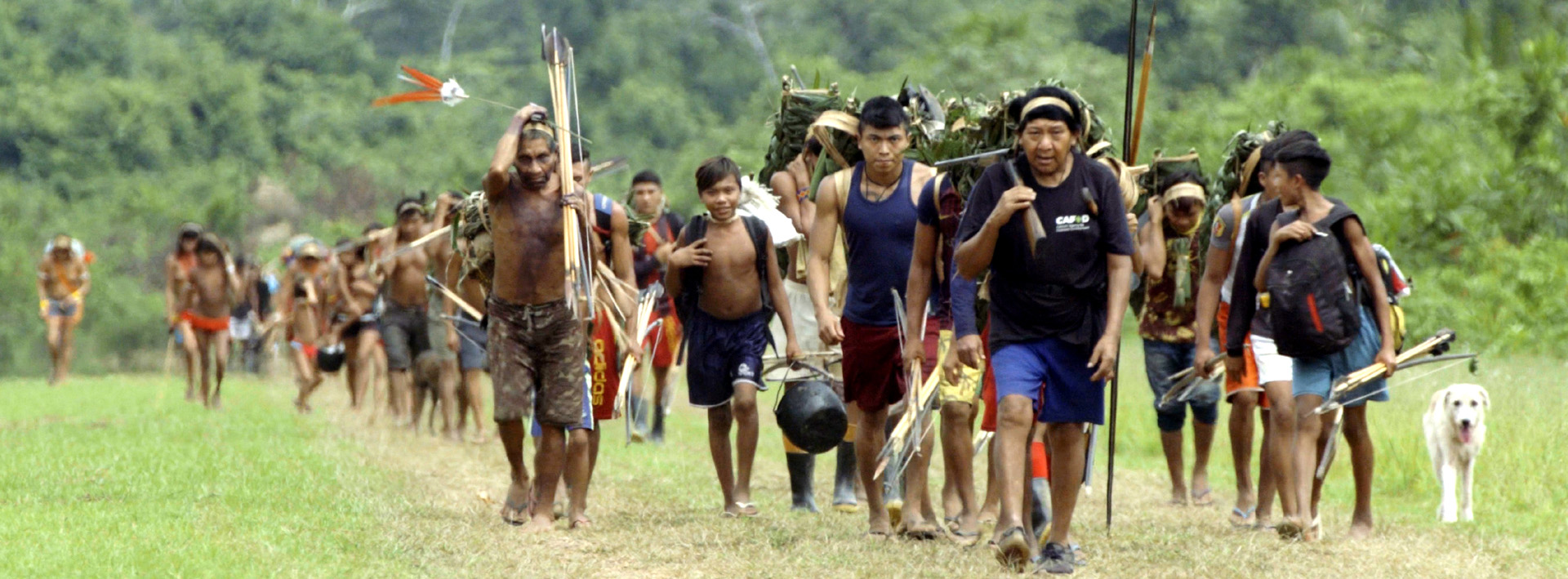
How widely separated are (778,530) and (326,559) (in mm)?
2318

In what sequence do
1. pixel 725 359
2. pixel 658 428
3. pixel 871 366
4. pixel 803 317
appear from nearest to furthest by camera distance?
pixel 871 366 < pixel 725 359 < pixel 803 317 < pixel 658 428

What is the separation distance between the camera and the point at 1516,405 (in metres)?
13.4

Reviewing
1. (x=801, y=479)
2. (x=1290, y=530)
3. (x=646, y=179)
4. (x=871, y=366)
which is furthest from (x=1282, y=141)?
(x=646, y=179)

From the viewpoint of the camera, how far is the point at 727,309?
35.0ft

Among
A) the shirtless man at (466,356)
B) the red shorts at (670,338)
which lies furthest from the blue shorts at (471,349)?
the red shorts at (670,338)

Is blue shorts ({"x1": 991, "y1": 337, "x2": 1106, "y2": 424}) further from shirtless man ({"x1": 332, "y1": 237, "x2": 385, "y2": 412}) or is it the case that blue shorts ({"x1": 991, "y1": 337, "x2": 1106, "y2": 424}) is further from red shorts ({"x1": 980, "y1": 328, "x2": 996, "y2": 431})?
shirtless man ({"x1": 332, "y1": 237, "x2": 385, "y2": 412})

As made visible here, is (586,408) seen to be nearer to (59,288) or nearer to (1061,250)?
(1061,250)

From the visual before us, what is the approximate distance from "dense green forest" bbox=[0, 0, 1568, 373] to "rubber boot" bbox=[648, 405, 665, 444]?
4095 millimetres

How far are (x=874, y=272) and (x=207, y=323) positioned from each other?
479 inches

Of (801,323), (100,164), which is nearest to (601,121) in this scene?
(100,164)

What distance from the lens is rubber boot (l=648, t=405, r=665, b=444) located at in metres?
16.1

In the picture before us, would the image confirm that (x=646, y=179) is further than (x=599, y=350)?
Yes

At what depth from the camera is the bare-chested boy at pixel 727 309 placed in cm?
1065

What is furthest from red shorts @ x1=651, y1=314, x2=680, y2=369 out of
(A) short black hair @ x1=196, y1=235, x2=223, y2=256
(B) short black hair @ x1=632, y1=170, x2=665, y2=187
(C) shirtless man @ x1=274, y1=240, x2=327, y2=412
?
(A) short black hair @ x1=196, y1=235, x2=223, y2=256
